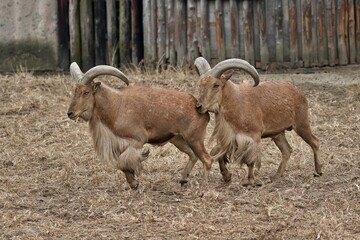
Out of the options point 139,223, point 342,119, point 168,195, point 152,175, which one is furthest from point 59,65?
point 139,223

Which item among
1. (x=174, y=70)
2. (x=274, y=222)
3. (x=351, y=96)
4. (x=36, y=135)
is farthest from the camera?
(x=174, y=70)

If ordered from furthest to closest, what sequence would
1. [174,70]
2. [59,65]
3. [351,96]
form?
[59,65] → [174,70] → [351,96]

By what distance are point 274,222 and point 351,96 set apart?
7.41 metres

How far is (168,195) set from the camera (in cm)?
1209

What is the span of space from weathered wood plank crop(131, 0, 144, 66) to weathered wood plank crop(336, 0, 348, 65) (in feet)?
11.6

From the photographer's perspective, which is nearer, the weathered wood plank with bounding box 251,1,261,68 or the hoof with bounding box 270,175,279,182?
the hoof with bounding box 270,175,279,182

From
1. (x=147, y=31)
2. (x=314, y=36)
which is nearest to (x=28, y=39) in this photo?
(x=147, y=31)

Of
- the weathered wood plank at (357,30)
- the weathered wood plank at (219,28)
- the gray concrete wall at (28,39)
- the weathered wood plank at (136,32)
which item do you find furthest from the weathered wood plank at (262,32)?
the gray concrete wall at (28,39)

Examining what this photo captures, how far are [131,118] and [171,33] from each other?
7.28 meters

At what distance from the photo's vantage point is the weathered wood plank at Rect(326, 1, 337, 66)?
63.3 ft

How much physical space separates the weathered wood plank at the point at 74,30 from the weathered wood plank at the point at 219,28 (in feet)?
8.64

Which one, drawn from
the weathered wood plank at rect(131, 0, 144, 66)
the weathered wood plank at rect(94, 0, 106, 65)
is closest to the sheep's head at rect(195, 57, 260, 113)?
the weathered wood plank at rect(131, 0, 144, 66)

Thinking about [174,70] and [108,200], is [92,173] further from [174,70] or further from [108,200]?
[174,70]

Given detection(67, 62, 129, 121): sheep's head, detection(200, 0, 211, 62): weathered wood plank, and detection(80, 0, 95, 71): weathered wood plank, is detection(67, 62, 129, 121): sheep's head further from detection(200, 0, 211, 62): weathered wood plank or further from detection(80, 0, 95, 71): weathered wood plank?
detection(80, 0, 95, 71): weathered wood plank
